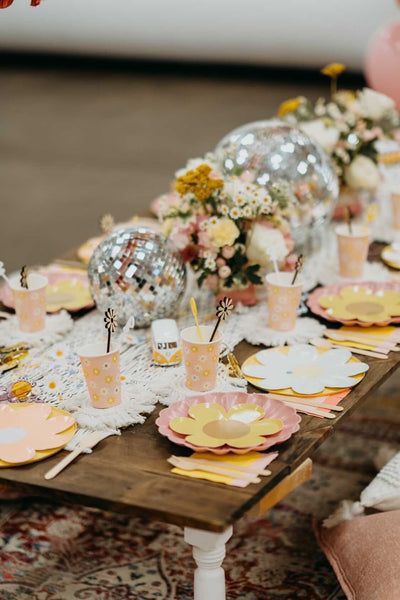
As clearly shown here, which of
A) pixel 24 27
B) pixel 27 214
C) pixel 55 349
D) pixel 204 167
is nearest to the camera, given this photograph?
pixel 55 349

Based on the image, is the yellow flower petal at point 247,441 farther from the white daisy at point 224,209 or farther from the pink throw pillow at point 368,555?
the white daisy at point 224,209

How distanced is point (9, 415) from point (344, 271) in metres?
0.93

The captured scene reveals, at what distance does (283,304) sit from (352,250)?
1.14 ft

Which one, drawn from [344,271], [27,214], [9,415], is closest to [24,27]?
[27,214]

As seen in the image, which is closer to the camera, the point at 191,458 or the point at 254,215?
the point at 191,458

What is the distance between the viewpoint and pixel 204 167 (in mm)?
2109

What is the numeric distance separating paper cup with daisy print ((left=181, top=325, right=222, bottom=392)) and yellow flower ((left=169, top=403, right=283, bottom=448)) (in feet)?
0.29

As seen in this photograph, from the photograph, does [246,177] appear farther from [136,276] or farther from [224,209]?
[136,276]

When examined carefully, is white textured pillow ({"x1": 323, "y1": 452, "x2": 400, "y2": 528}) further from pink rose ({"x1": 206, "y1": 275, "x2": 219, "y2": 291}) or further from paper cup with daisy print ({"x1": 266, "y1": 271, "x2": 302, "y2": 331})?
pink rose ({"x1": 206, "y1": 275, "x2": 219, "y2": 291})

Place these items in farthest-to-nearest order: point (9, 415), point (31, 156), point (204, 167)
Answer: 1. point (31, 156)
2. point (204, 167)
3. point (9, 415)

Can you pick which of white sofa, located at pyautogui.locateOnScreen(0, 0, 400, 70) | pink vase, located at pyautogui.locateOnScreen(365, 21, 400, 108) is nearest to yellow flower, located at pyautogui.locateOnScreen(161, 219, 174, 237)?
pink vase, located at pyautogui.locateOnScreen(365, 21, 400, 108)

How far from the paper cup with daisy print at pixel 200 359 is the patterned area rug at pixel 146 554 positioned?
0.56m

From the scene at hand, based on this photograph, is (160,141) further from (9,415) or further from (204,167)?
(9,415)

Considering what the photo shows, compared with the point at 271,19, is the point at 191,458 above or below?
below
